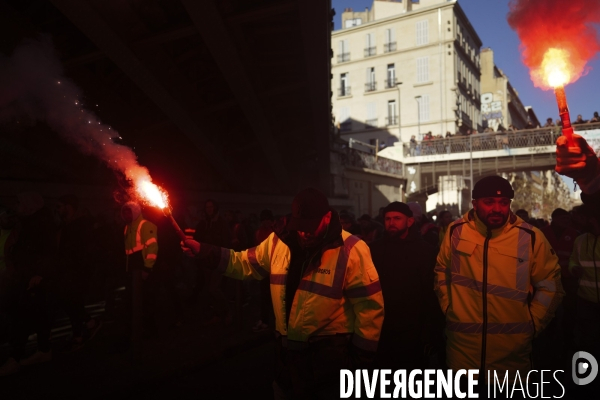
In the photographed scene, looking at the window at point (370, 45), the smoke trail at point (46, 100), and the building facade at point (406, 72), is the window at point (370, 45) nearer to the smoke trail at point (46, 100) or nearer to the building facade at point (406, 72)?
the building facade at point (406, 72)

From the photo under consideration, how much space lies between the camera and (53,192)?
10.2 meters

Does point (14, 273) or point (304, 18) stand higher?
point (304, 18)

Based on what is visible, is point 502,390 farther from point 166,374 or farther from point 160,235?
point 160,235

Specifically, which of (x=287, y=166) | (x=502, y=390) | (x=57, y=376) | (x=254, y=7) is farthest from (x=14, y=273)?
(x=287, y=166)

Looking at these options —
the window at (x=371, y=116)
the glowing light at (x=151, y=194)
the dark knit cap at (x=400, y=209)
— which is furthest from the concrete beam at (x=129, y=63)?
the window at (x=371, y=116)

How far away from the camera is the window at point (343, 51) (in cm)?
5053

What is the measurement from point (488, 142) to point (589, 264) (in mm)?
28810

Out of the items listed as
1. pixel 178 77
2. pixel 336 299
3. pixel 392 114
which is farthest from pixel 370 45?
pixel 336 299

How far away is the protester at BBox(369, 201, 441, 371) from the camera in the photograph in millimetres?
3822

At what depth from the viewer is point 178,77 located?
1012 cm

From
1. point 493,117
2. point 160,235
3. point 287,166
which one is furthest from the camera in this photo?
point 493,117

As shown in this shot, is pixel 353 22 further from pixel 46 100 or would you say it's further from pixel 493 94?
pixel 46 100

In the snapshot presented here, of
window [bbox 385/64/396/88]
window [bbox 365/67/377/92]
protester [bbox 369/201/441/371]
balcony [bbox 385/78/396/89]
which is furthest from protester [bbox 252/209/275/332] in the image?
window [bbox 365/67/377/92]

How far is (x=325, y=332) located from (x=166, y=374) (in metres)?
2.97
